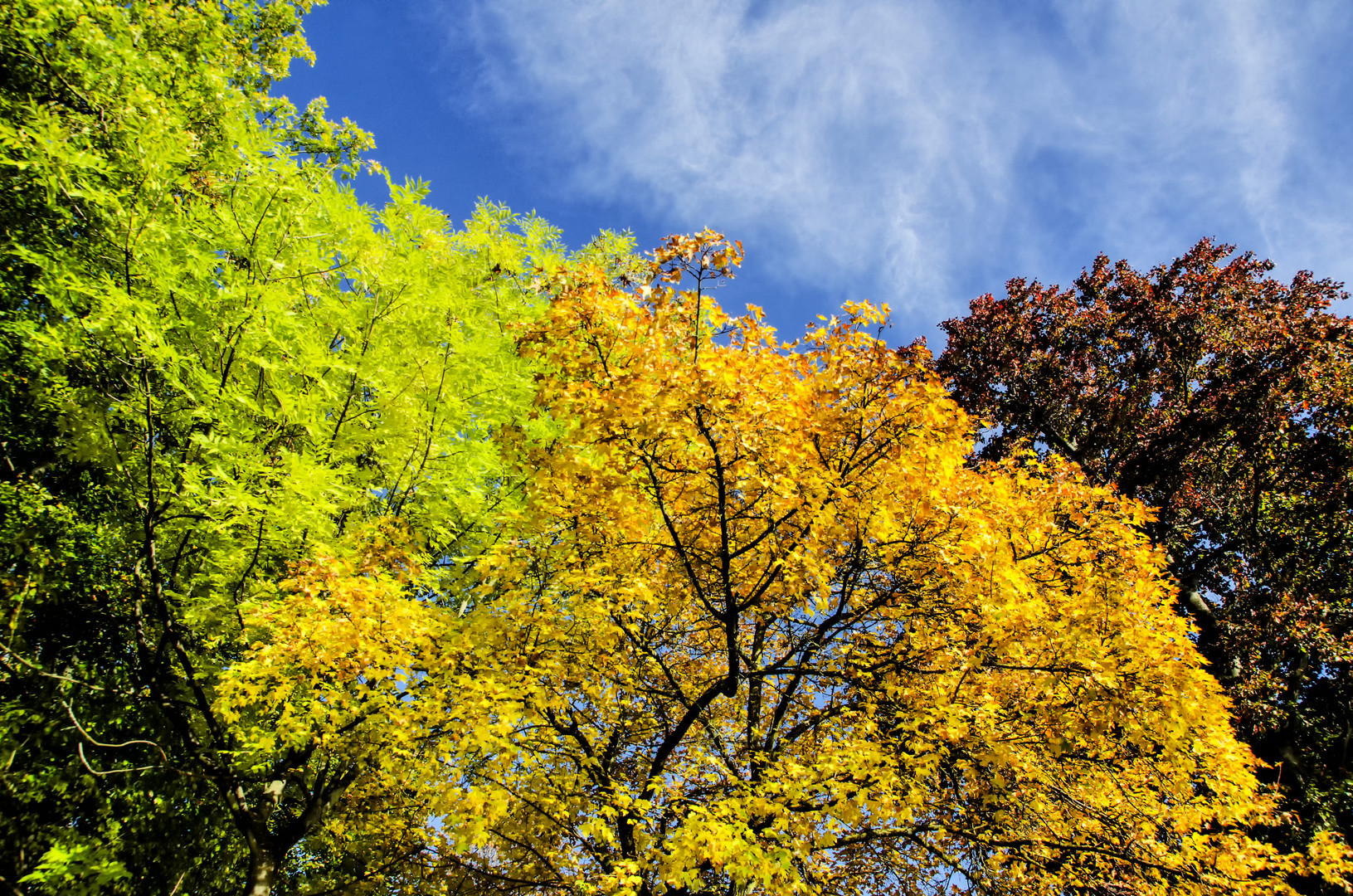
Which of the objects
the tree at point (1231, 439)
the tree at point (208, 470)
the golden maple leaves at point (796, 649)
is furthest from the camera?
the tree at point (1231, 439)

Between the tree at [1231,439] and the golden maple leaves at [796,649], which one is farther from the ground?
the tree at [1231,439]

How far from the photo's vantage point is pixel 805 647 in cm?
665

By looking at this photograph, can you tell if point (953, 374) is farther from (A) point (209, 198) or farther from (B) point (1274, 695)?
(A) point (209, 198)

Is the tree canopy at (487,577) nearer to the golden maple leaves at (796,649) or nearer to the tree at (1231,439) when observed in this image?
the golden maple leaves at (796,649)

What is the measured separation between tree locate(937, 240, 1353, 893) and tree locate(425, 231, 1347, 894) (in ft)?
18.9

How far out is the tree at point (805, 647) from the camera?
5070 millimetres

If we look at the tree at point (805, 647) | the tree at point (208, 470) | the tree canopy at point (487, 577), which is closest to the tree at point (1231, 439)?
the tree canopy at point (487, 577)

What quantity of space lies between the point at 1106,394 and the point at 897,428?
13.8 metres

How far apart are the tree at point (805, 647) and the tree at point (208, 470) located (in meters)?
1.19

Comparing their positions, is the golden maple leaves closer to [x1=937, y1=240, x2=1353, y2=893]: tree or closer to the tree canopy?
the tree canopy

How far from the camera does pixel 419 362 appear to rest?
7082 mm

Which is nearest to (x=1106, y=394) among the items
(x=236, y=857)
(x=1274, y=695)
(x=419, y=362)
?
(x=1274, y=695)

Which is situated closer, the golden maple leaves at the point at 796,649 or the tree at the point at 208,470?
the golden maple leaves at the point at 796,649

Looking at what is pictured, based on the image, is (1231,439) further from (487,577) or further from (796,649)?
(487,577)
